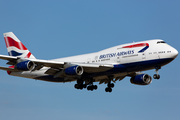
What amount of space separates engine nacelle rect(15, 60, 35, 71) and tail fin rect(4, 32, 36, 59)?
10305 mm

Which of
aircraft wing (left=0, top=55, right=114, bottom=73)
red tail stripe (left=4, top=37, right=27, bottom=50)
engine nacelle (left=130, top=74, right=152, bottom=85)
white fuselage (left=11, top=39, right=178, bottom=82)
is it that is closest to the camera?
white fuselage (left=11, top=39, right=178, bottom=82)

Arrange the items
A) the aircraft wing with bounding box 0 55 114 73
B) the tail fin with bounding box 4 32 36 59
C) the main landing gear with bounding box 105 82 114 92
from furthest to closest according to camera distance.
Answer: the tail fin with bounding box 4 32 36 59, the main landing gear with bounding box 105 82 114 92, the aircraft wing with bounding box 0 55 114 73

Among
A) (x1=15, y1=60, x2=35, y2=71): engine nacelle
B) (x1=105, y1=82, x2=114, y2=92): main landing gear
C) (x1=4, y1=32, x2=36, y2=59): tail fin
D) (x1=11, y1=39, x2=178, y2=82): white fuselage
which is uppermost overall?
(x1=4, y1=32, x2=36, y2=59): tail fin

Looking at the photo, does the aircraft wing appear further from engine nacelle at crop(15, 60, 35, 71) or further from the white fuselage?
the white fuselage

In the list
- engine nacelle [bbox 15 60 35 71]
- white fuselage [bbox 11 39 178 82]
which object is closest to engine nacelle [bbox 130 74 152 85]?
white fuselage [bbox 11 39 178 82]

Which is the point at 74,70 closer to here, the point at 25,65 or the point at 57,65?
the point at 57,65

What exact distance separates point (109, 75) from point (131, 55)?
5572 mm

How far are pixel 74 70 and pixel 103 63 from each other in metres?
4.72

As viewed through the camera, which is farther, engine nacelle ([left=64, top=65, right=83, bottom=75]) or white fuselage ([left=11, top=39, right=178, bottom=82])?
engine nacelle ([left=64, top=65, right=83, bottom=75])

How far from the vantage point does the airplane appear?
4434 centimetres

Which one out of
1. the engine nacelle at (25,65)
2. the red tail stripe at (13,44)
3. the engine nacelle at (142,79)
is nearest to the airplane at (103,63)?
the engine nacelle at (25,65)

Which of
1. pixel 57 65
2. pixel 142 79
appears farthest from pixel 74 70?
pixel 142 79

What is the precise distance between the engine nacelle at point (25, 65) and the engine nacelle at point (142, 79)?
1835cm

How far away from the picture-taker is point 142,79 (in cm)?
5338
